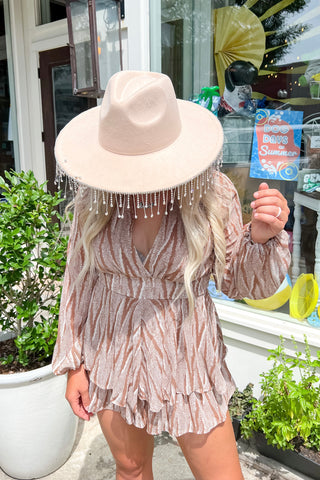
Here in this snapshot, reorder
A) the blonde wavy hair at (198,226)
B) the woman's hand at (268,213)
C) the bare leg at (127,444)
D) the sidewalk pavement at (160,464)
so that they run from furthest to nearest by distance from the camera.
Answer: the sidewalk pavement at (160,464) → the bare leg at (127,444) → the blonde wavy hair at (198,226) → the woman's hand at (268,213)

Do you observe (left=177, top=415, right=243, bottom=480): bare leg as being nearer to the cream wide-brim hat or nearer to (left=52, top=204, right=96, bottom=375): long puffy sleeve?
(left=52, top=204, right=96, bottom=375): long puffy sleeve

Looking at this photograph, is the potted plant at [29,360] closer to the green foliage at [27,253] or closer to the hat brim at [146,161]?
the green foliage at [27,253]

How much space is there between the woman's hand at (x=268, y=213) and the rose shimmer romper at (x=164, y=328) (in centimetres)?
8

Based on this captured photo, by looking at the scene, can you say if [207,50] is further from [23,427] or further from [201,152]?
[23,427]

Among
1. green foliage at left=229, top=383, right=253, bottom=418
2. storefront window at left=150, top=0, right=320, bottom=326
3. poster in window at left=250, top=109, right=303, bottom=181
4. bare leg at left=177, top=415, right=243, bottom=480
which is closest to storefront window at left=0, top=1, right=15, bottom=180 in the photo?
storefront window at left=150, top=0, right=320, bottom=326

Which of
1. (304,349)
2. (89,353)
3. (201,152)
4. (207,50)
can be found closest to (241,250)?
(201,152)

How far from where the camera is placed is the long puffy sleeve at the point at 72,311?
4.34 feet

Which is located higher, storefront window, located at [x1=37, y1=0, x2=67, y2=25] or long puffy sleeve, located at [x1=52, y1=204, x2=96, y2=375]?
storefront window, located at [x1=37, y1=0, x2=67, y2=25]

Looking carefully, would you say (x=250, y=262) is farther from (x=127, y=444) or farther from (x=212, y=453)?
(x=127, y=444)

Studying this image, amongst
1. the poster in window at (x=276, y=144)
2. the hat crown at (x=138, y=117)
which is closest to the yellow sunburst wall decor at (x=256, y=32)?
the poster in window at (x=276, y=144)

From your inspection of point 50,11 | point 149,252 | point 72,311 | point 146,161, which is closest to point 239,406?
point 72,311

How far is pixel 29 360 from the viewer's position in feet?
6.84

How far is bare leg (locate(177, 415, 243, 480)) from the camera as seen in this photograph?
4.00 ft

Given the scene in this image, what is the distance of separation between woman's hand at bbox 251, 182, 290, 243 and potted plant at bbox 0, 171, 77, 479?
1.19m
